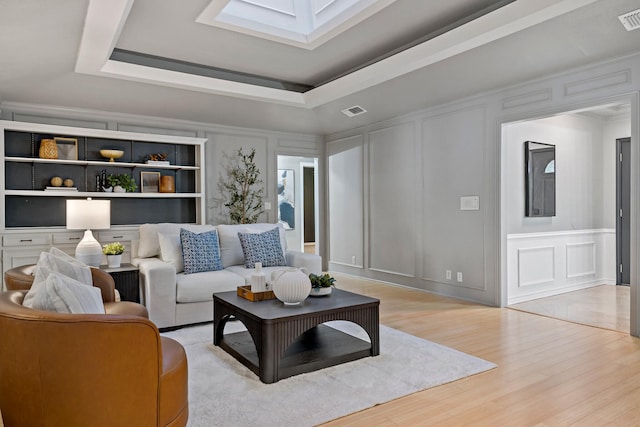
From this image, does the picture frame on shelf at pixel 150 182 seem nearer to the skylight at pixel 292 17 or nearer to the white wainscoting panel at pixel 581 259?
the skylight at pixel 292 17

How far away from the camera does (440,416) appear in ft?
7.47

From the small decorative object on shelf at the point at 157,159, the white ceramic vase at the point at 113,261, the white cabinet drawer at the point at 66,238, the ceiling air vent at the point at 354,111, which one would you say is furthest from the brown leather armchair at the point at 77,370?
the ceiling air vent at the point at 354,111

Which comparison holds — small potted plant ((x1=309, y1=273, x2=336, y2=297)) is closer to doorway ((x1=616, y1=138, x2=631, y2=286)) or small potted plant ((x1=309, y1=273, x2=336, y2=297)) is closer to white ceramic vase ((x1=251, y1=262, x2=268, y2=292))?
white ceramic vase ((x1=251, y1=262, x2=268, y2=292))

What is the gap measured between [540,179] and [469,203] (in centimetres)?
103

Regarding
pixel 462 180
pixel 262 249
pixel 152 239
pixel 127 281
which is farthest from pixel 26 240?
pixel 462 180

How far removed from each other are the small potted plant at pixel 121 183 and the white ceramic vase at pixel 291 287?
11.4ft

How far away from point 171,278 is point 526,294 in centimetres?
394

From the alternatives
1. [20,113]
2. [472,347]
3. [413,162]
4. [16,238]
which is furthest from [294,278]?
[20,113]

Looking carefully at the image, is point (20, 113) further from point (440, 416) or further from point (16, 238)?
point (440, 416)

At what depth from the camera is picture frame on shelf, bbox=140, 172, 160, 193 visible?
5.88m

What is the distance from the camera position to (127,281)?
393 cm

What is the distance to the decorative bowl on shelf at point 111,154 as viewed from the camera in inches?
Answer: 215

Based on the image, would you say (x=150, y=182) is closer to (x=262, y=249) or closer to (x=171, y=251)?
(x=171, y=251)

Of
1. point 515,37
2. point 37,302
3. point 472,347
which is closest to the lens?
point 37,302
